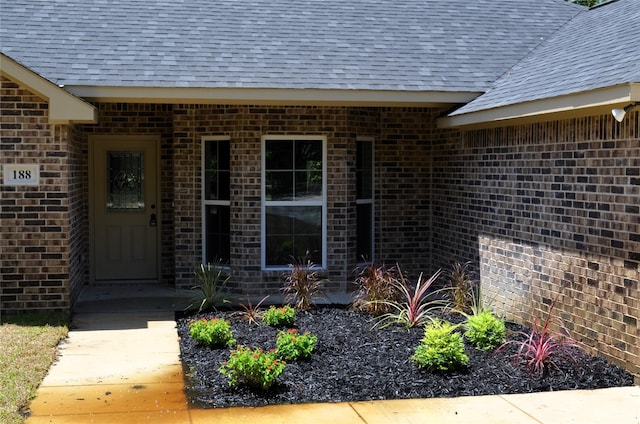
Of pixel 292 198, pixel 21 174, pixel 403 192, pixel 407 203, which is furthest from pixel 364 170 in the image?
pixel 21 174

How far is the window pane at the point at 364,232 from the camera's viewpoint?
39.9 ft

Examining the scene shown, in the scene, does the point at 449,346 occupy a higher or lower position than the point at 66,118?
lower

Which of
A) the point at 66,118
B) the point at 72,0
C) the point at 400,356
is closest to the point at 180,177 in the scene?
the point at 66,118

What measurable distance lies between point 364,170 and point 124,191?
12.8ft

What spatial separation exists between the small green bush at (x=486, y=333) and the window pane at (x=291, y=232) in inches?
155

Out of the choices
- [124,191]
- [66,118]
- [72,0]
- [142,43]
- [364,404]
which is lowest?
[364,404]

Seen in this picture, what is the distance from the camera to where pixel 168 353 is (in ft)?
26.5

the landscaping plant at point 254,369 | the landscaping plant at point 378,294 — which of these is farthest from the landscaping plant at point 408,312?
the landscaping plant at point 254,369

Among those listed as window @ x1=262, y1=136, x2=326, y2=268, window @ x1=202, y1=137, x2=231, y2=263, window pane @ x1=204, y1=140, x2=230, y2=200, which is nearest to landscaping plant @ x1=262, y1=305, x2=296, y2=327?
window @ x1=262, y1=136, x2=326, y2=268

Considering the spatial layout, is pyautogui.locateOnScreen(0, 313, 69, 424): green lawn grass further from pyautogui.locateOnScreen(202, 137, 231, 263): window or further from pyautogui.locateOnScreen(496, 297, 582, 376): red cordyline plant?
pyautogui.locateOnScreen(496, 297, 582, 376): red cordyline plant

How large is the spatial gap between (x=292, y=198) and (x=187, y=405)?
5.49 meters

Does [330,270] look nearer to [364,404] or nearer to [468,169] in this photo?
[468,169]

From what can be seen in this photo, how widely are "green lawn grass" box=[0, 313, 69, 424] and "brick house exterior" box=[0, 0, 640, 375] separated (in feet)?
1.75

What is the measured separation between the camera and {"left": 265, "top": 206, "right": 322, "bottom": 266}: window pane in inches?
451
